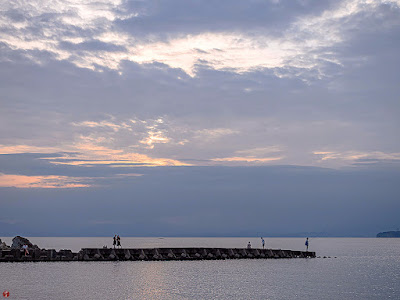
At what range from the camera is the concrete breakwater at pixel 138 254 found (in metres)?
69.0

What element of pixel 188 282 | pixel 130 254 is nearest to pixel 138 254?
pixel 130 254

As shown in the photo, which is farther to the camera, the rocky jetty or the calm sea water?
the rocky jetty

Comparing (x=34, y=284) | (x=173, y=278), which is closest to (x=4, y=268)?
(x=34, y=284)

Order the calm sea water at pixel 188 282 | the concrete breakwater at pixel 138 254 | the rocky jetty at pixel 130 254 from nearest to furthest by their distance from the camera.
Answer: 1. the calm sea water at pixel 188 282
2. the concrete breakwater at pixel 138 254
3. the rocky jetty at pixel 130 254

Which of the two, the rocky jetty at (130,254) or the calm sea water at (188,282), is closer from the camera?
the calm sea water at (188,282)

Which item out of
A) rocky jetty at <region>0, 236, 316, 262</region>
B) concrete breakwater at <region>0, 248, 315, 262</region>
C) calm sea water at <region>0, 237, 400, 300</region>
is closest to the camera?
calm sea water at <region>0, 237, 400, 300</region>

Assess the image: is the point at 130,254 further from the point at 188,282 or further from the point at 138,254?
the point at 188,282

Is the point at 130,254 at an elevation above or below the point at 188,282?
above

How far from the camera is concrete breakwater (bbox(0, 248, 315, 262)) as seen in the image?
69.0 metres

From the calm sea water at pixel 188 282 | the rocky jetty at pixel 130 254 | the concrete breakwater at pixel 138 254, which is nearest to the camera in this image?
the calm sea water at pixel 188 282

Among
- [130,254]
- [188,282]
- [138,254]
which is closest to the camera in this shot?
[188,282]

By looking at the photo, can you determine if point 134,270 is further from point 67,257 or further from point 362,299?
point 362,299

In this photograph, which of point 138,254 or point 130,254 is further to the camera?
point 138,254

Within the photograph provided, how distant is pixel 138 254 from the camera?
75.4m
